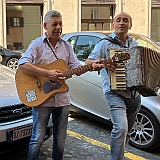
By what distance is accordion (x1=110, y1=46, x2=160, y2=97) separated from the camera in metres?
3.02

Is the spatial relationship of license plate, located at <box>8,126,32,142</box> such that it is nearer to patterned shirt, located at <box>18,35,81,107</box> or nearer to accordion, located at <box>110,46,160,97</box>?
patterned shirt, located at <box>18,35,81,107</box>

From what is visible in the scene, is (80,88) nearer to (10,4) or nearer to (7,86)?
(7,86)

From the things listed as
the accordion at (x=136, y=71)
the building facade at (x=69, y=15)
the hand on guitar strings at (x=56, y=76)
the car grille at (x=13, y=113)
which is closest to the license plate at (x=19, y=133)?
the car grille at (x=13, y=113)

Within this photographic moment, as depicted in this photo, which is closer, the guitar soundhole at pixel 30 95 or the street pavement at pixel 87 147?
the guitar soundhole at pixel 30 95

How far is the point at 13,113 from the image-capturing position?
347 cm

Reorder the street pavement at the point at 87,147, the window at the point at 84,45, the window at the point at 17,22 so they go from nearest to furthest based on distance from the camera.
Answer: the street pavement at the point at 87,147, the window at the point at 84,45, the window at the point at 17,22

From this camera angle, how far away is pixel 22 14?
687 inches

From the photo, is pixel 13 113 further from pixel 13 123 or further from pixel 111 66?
pixel 111 66

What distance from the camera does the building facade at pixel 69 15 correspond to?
17156 millimetres

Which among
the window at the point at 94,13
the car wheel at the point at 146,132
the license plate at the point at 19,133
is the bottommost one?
the car wheel at the point at 146,132

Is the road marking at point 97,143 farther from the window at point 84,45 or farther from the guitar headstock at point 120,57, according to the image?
the guitar headstock at point 120,57

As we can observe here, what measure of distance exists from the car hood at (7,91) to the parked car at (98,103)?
1172 mm

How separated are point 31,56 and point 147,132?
198 centimetres

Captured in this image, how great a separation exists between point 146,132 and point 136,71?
144cm
